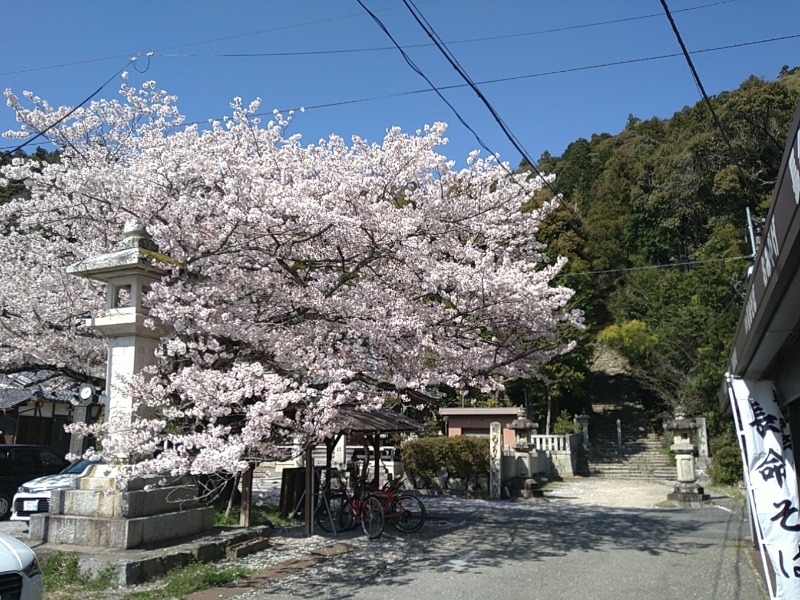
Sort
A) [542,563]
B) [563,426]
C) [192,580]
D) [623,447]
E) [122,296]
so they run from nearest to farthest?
[192,580]
[542,563]
[122,296]
[563,426]
[623,447]

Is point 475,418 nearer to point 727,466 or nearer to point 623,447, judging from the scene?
point 727,466

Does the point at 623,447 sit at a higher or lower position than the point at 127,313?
lower

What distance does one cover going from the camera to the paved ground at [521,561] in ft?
23.5

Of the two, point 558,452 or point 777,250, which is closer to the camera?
point 777,250

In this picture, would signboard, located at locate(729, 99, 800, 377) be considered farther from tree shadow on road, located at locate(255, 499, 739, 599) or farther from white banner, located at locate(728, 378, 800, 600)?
tree shadow on road, located at locate(255, 499, 739, 599)

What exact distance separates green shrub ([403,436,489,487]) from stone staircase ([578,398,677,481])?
28.1 ft

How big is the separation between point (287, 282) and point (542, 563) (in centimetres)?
566

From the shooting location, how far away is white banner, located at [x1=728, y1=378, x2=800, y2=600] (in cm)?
531

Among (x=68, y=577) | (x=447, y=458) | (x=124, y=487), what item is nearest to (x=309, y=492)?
(x=124, y=487)

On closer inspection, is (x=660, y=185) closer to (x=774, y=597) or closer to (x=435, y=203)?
(x=435, y=203)

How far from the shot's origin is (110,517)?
319 inches

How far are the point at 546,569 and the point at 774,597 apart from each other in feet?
10.9

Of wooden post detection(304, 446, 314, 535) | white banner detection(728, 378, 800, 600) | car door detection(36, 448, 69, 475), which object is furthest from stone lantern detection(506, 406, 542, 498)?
white banner detection(728, 378, 800, 600)

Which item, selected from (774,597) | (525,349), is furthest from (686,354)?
(774,597)
